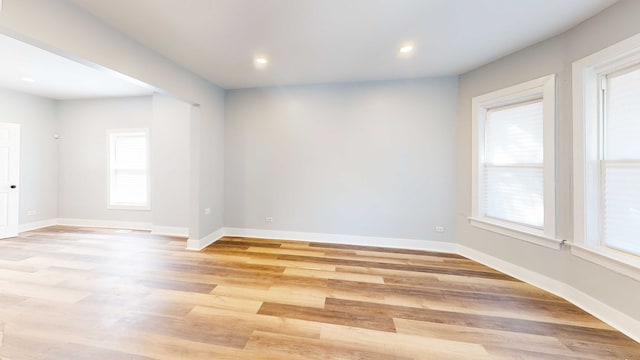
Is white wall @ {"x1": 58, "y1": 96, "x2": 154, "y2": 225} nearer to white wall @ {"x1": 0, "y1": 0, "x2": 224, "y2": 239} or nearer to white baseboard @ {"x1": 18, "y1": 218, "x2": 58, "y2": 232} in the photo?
white baseboard @ {"x1": 18, "y1": 218, "x2": 58, "y2": 232}

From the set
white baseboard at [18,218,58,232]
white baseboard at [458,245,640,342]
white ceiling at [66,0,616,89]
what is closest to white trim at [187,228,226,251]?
white ceiling at [66,0,616,89]

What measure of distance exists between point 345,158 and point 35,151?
637cm

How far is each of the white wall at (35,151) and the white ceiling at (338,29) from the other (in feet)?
13.7

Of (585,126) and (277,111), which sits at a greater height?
(277,111)

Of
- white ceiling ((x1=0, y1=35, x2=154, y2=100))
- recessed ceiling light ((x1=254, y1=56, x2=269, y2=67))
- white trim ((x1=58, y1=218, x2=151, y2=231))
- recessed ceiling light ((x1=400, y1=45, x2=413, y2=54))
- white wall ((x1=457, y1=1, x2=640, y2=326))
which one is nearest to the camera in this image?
white wall ((x1=457, y1=1, x2=640, y2=326))

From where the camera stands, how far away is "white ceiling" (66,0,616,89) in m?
2.14

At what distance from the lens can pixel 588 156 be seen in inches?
89.5

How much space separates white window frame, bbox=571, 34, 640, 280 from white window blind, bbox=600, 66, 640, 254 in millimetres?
49

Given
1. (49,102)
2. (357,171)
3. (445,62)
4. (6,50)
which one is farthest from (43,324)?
(49,102)

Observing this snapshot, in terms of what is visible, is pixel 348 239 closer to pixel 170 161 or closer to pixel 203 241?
pixel 203 241

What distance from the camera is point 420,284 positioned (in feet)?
9.09

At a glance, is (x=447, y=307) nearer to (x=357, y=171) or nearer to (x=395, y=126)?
(x=357, y=171)

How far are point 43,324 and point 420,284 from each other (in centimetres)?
359

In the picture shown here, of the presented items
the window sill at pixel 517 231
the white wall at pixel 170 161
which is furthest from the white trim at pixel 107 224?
the window sill at pixel 517 231
